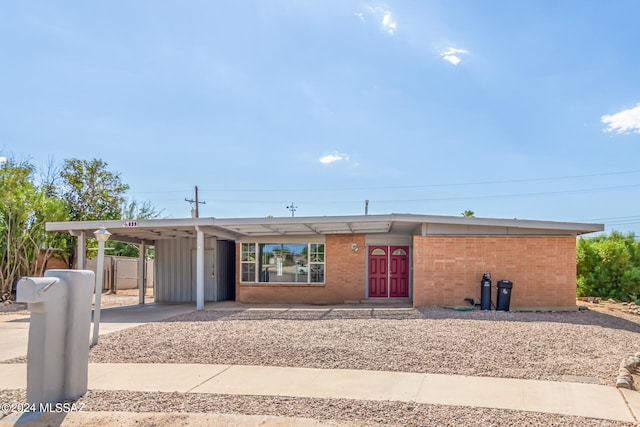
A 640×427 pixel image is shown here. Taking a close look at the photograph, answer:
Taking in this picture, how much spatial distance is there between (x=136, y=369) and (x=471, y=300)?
395 inches

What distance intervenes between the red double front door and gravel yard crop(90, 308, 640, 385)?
15.9 feet

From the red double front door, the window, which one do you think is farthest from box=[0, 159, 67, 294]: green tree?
the red double front door

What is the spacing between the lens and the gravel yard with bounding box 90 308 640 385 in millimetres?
7348

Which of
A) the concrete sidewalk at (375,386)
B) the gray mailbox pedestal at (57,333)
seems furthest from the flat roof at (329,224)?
the gray mailbox pedestal at (57,333)

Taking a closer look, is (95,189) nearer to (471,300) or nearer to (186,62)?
(186,62)

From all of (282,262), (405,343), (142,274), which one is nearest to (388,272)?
(282,262)

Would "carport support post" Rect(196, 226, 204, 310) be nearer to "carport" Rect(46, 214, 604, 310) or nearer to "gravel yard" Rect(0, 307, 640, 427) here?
"carport" Rect(46, 214, 604, 310)

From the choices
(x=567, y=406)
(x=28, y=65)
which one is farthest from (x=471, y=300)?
(x=28, y=65)

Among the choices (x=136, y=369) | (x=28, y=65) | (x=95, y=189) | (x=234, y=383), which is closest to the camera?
(x=234, y=383)

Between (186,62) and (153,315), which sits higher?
(186,62)

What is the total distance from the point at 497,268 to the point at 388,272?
14.5 ft

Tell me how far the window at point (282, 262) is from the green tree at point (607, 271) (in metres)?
12.4

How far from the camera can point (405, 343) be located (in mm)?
8852

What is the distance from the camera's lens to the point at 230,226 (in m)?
15.1
